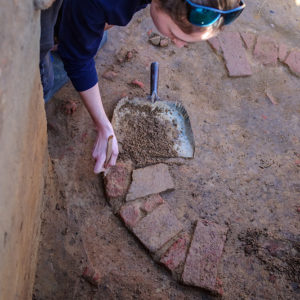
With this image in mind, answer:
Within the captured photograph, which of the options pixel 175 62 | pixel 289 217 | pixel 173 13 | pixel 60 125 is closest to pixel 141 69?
pixel 175 62

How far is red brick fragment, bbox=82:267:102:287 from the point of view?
182 cm

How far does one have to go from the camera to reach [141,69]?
9.46 ft

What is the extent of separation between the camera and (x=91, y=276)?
1.83m

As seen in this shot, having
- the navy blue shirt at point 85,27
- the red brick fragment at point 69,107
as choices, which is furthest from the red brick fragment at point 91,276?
the red brick fragment at point 69,107

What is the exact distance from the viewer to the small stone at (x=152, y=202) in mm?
2131

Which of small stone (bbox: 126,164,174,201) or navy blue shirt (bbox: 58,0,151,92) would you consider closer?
navy blue shirt (bbox: 58,0,151,92)

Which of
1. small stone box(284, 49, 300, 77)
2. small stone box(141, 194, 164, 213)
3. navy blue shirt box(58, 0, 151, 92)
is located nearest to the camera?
navy blue shirt box(58, 0, 151, 92)

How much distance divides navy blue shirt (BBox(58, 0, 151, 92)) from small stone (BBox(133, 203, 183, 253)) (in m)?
0.86

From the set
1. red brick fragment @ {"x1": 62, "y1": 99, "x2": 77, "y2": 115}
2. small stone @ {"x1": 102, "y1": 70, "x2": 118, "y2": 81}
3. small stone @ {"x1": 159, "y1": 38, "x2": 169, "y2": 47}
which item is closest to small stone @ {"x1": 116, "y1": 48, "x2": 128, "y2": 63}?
small stone @ {"x1": 102, "y1": 70, "x2": 118, "y2": 81}

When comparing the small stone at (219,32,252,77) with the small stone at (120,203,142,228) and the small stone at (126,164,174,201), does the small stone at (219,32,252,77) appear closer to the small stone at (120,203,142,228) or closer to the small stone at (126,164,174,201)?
the small stone at (126,164,174,201)

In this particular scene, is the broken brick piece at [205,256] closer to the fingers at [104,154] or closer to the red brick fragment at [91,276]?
the red brick fragment at [91,276]

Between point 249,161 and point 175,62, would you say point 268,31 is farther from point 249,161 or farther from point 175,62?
point 249,161

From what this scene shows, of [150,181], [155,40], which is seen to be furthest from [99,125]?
[155,40]

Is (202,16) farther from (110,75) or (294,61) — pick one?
(294,61)
